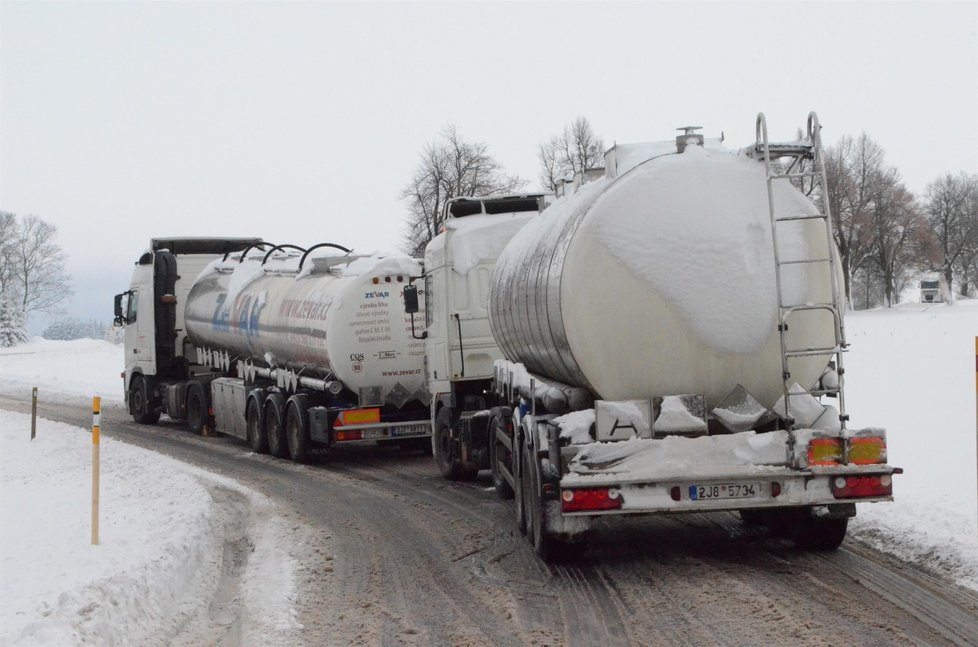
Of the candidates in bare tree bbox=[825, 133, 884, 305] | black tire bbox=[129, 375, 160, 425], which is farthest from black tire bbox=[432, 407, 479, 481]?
bare tree bbox=[825, 133, 884, 305]

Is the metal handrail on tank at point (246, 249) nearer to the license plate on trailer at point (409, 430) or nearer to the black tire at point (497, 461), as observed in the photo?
the license plate on trailer at point (409, 430)

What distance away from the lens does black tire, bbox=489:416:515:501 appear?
12711 mm

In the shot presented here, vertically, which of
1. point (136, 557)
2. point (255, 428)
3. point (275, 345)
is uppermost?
point (275, 345)

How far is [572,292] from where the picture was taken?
855cm

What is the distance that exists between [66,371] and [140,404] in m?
26.2

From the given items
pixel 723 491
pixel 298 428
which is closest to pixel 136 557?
pixel 723 491

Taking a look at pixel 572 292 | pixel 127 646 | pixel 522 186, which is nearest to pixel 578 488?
pixel 572 292

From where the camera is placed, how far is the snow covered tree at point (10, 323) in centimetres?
8588

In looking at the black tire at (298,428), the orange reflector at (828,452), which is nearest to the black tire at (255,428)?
the black tire at (298,428)

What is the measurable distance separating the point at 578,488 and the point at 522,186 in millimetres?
49059

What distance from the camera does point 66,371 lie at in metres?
50.2

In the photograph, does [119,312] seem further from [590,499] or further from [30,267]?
[30,267]

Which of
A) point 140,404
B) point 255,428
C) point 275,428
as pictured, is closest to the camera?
point 275,428

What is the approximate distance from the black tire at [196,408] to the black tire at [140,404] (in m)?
1.91
